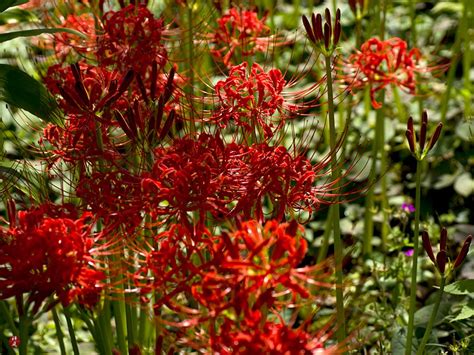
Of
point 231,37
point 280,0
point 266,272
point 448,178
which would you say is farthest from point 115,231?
point 280,0

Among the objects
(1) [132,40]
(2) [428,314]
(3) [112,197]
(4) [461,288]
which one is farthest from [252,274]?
(2) [428,314]

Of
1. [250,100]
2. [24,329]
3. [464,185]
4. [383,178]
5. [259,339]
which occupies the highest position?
[250,100]

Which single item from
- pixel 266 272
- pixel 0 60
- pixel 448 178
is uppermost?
pixel 266 272

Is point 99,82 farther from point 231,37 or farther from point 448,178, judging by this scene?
point 448,178

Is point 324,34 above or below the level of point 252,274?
above

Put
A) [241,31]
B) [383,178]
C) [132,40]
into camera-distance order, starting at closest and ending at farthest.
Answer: [132,40] → [241,31] → [383,178]

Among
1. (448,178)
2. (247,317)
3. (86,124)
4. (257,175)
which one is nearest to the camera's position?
(247,317)

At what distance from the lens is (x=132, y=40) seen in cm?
205

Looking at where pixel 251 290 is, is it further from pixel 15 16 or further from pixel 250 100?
pixel 15 16

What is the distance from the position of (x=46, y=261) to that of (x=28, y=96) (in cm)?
54

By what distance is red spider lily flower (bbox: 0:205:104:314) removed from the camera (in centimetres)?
142

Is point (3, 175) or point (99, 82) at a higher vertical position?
point (99, 82)

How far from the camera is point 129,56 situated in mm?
2039

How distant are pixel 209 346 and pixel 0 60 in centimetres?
310
